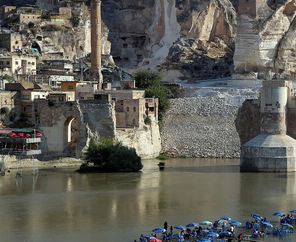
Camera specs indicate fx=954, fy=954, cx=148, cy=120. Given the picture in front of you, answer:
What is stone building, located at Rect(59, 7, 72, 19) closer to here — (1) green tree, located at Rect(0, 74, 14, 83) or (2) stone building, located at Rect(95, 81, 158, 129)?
(1) green tree, located at Rect(0, 74, 14, 83)

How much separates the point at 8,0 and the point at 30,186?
1825 inches

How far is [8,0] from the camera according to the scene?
291 ft

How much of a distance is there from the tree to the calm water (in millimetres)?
10741

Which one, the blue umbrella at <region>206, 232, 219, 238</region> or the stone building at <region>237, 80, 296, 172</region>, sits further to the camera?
the stone building at <region>237, 80, 296, 172</region>

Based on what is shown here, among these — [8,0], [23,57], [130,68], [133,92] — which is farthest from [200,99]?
[8,0]

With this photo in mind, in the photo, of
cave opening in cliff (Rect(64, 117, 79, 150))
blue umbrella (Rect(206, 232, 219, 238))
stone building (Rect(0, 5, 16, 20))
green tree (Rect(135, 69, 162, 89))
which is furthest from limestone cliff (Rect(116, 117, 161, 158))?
stone building (Rect(0, 5, 16, 20))

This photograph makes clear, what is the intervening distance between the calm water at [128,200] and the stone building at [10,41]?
2252 cm

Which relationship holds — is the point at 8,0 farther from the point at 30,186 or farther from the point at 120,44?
the point at 30,186

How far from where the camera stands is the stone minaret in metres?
67.6

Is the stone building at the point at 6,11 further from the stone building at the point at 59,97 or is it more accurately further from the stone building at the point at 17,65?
the stone building at the point at 59,97

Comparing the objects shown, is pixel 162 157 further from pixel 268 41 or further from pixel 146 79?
pixel 268 41

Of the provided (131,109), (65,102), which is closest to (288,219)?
(65,102)

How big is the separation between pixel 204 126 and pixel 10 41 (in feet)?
60.2

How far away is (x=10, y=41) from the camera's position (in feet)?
235
